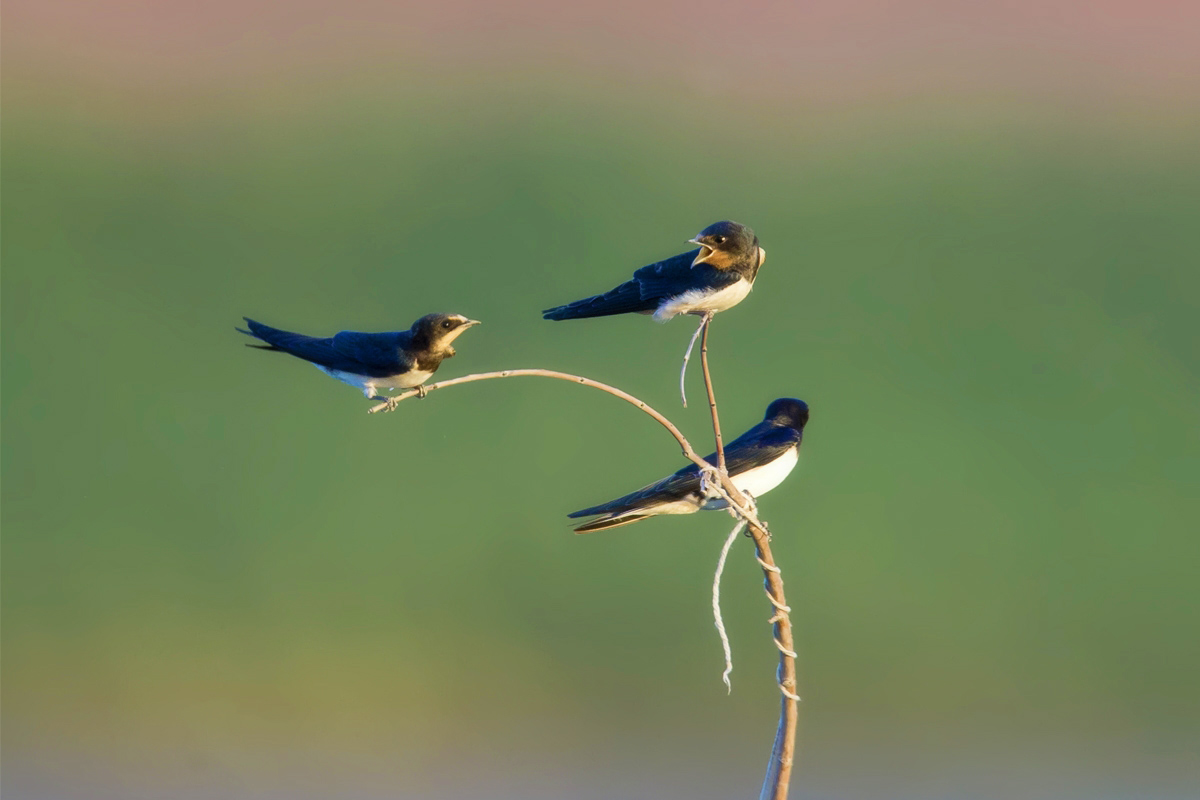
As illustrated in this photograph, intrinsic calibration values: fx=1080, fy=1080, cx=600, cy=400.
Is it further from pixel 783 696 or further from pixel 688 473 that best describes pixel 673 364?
pixel 783 696

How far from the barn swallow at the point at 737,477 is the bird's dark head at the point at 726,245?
0.41 m

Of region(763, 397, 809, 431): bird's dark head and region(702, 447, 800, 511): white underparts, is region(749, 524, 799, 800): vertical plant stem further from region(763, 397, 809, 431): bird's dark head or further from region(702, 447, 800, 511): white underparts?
region(763, 397, 809, 431): bird's dark head

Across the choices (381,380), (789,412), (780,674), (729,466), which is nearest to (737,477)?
(729,466)

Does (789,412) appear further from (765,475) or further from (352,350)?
(352,350)

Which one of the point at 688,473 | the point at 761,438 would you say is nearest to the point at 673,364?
the point at 761,438

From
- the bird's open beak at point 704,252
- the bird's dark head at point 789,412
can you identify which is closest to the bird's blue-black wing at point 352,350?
the bird's open beak at point 704,252

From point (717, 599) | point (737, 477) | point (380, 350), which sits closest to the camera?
point (717, 599)

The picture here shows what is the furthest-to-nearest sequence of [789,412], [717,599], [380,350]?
1. [789,412]
2. [380,350]
3. [717,599]

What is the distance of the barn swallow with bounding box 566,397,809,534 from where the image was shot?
2139mm

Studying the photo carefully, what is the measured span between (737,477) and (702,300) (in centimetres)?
72

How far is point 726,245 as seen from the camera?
2.04 m

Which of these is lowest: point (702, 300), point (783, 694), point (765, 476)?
point (783, 694)

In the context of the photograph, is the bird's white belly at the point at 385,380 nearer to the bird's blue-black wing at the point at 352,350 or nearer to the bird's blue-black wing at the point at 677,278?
the bird's blue-black wing at the point at 352,350

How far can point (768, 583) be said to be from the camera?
1.89 metres
